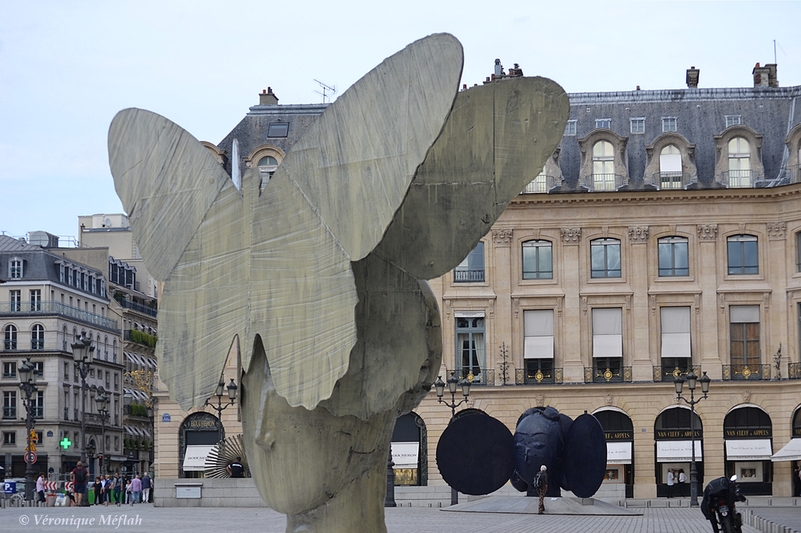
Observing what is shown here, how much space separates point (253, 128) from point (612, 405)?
1975cm

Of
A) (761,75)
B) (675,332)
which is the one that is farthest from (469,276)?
(761,75)

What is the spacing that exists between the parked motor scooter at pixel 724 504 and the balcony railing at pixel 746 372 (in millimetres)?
35057

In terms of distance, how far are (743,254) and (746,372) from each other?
4.92 m

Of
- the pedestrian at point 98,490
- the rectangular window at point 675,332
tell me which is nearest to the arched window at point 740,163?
the rectangular window at point 675,332

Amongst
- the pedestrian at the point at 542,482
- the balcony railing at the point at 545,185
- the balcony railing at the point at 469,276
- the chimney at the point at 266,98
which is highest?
the chimney at the point at 266,98

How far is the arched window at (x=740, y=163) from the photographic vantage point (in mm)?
52750

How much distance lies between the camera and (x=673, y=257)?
52875 mm

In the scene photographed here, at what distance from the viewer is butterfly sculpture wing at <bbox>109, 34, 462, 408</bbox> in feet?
21.0

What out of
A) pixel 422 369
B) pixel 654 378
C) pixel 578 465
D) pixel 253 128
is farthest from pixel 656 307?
pixel 422 369

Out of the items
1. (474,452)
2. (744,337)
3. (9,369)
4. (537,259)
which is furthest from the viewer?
(9,369)

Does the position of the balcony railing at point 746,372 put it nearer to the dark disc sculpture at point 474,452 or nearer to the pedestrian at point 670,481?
the pedestrian at point 670,481

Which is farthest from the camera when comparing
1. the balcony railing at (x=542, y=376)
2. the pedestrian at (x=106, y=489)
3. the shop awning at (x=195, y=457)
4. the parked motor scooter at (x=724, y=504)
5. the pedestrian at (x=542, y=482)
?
the shop awning at (x=195, y=457)

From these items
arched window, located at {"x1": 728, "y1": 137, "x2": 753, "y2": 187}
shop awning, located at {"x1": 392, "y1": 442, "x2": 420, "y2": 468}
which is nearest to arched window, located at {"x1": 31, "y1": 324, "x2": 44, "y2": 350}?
shop awning, located at {"x1": 392, "y1": 442, "x2": 420, "y2": 468}

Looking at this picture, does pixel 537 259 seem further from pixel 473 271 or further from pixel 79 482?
pixel 79 482
